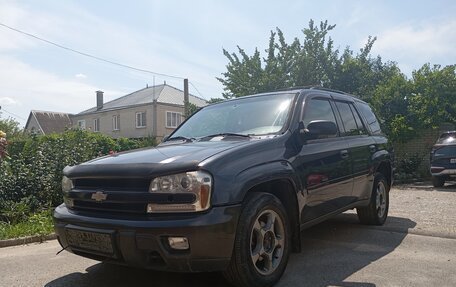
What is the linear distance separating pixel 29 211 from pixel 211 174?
533cm

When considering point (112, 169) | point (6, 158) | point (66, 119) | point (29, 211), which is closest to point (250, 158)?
point (112, 169)

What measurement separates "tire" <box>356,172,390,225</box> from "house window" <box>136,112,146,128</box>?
33.2m

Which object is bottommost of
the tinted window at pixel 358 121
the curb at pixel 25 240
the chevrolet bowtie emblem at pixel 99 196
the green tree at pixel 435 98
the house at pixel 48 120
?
the curb at pixel 25 240

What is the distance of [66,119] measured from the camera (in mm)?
56656

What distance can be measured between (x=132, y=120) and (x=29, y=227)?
33235 mm

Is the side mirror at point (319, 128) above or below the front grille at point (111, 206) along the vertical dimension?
above

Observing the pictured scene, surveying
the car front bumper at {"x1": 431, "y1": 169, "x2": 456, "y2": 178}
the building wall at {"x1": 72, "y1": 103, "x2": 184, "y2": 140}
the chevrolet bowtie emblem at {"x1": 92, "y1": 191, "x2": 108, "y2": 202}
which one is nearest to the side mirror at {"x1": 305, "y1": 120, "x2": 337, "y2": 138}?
the chevrolet bowtie emblem at {"x1": 92, "y1": 191, "x2": 108, "y2": 202}

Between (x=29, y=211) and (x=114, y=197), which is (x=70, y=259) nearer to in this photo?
(x=114, y=197)

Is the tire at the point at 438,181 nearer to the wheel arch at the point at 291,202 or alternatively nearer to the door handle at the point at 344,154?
the door handle at the point at 344,154

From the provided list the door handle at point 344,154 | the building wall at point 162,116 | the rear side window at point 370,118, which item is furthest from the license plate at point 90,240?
the building wall at point 162,116

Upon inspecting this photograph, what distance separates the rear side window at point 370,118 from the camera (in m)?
6.09

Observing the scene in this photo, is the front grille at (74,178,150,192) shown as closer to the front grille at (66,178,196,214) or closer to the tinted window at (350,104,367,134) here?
the front grille at (66,178,196,214)

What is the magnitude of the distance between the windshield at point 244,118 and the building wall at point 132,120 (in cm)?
2934

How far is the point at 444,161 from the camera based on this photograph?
1175cm
